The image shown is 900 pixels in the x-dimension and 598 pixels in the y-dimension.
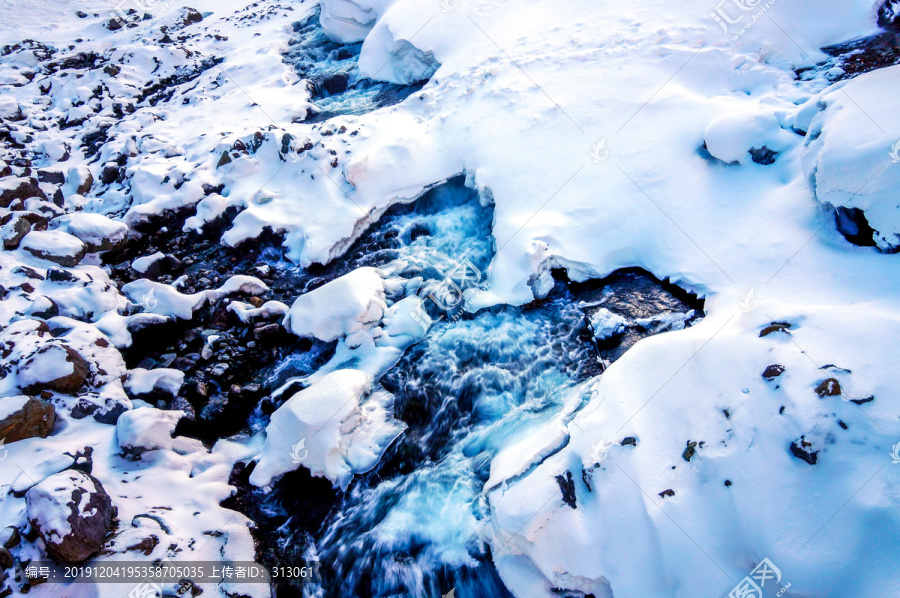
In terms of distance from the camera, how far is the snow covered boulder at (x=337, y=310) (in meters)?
4.79

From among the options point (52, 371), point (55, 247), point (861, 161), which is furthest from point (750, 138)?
point (55, 247)

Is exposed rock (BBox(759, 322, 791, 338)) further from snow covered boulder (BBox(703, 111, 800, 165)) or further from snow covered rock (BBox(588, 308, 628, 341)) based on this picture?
snow covered boulder (BBox(703, 111, 800, 165))

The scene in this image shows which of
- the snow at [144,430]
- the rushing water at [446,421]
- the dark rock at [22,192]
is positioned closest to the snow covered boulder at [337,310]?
the rushing water at [446,421]

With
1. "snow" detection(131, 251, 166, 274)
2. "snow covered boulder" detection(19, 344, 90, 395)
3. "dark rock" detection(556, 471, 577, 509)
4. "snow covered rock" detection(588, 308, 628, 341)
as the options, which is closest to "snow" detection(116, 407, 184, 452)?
"snow covered boulder" detection(19, 344, 90, 395)

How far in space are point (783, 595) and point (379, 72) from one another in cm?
963

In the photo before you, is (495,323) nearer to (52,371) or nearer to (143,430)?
(143,430)

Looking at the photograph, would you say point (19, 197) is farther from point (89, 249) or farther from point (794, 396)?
point (794, 396)

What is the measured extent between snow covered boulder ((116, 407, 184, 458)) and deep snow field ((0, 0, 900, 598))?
26 mm

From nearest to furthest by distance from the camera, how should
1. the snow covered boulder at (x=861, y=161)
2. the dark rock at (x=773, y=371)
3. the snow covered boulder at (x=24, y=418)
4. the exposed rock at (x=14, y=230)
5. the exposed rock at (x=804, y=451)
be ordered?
1. the exposed rock at (x=804, y=451)
2. the dark rock at (x=773, y=371)
3. the snow covered boulder at (x=861, y=161)
4. the snow covered boulder at (x=24, y=418)
5. the exposed rock at (x=14, y=230)

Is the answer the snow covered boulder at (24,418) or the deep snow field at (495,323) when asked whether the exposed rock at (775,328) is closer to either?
the deep snow field at (495,323)

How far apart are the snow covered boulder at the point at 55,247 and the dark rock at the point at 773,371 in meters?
7.99

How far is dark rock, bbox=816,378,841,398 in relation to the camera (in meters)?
2.72

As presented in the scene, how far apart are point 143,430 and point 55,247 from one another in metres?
3.79

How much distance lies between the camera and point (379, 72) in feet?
29.2
